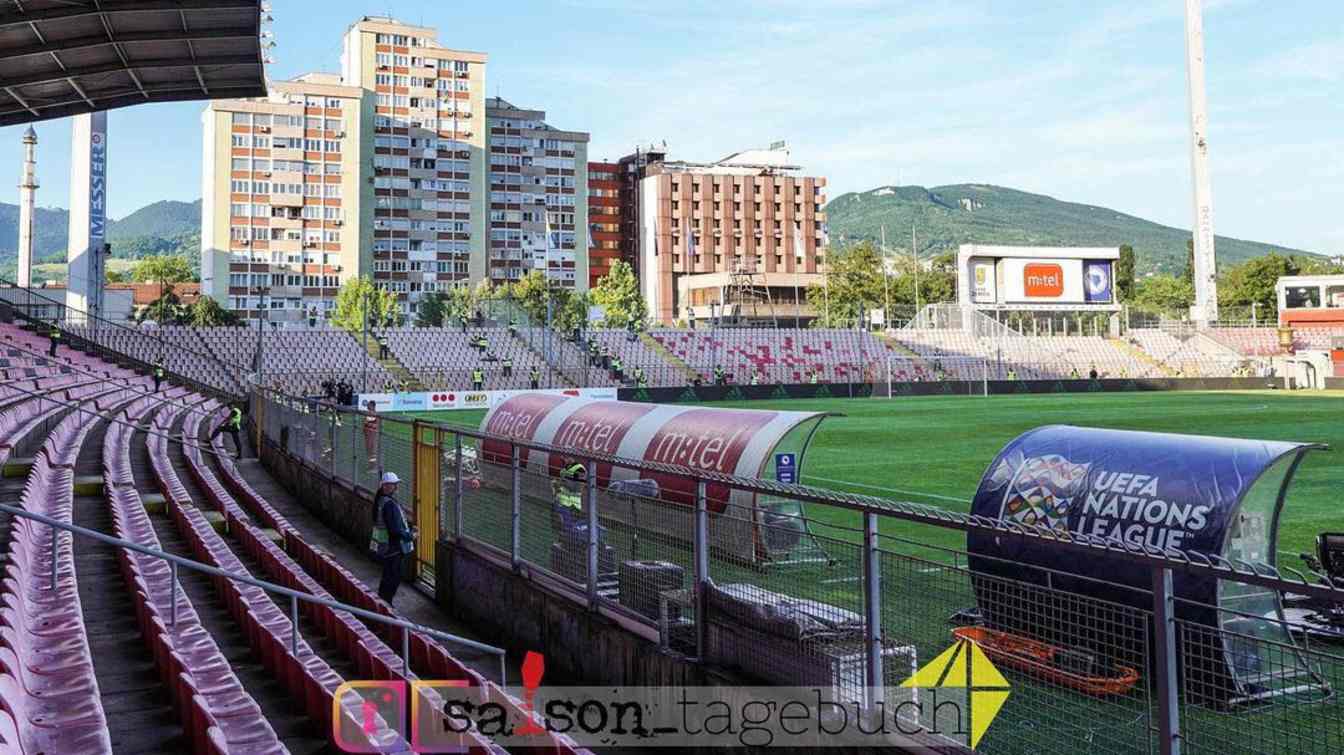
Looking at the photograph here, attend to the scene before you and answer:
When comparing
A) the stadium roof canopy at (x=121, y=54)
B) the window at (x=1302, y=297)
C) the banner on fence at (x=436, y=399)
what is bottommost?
the banner on fence at (x=436, y=399)

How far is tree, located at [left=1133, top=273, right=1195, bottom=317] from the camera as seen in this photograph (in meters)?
148

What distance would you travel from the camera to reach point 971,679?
5.77 metres

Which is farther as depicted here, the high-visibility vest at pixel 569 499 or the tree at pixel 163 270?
the tree at pixel 163 270

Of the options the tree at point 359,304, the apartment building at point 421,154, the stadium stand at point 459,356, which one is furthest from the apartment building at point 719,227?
the stadium stand at point 459,356

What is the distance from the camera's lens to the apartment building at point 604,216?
522 ft

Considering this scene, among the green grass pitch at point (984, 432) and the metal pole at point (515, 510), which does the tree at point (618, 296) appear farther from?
the metal pole at point (515, 510)

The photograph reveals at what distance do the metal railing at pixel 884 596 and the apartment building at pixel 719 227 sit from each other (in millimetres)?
136254

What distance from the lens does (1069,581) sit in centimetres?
884

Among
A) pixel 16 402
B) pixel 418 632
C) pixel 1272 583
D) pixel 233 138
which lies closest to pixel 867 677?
pixel 1272 583

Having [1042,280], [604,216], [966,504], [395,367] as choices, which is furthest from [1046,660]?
[604,216]

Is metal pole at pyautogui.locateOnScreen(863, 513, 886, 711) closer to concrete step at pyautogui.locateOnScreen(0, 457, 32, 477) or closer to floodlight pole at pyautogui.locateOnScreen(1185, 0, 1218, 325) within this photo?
concrete step at pyautogui.locateOnScreen(0, 457, 32, 477)

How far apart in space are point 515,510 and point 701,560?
356cm

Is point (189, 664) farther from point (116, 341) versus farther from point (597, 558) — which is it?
point (116, 341)

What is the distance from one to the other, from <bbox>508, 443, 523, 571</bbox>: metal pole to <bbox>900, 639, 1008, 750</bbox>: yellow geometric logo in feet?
17.7
